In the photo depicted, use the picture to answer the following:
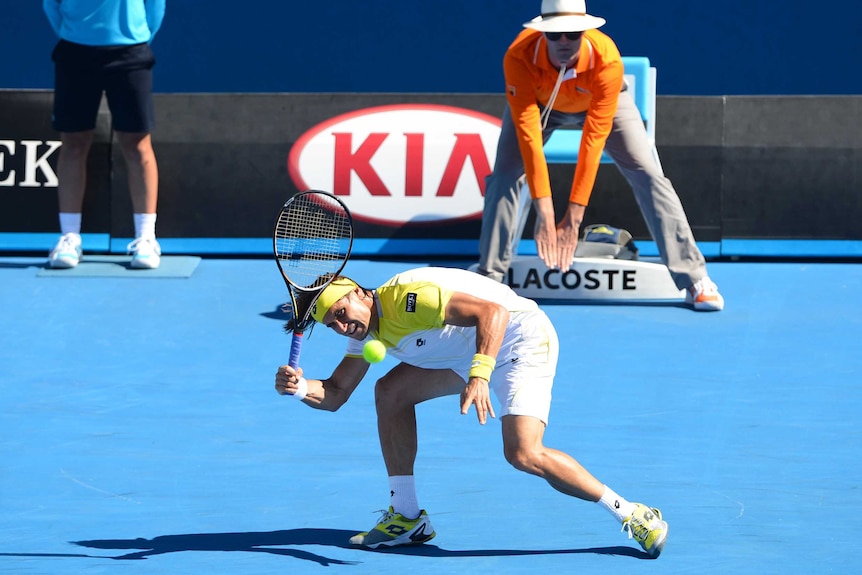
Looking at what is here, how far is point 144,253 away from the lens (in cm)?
1157

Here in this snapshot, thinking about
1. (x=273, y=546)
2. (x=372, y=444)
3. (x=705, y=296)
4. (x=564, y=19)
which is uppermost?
(x=564, y=19)

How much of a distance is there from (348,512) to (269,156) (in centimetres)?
571

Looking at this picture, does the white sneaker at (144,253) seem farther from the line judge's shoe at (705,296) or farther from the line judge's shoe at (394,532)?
the line judge's shoe at (394,532)

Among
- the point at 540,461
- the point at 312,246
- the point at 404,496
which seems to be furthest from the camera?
the point at 312,246

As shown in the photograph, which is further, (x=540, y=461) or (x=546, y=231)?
(x=546, y=231)


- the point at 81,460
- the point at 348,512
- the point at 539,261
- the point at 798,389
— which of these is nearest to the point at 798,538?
the point at 348,512

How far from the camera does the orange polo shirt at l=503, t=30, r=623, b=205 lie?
9812 millimetres

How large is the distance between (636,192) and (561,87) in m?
1.05

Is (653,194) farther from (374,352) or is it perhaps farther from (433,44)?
(433,44)

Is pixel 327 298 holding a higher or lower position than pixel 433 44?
higher

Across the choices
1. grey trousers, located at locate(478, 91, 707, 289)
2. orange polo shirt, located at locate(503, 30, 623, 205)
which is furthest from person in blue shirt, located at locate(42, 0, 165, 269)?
orange polo shirt, located at locate(503, 30, 623, 205)

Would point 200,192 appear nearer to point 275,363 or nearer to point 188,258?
point 188,258

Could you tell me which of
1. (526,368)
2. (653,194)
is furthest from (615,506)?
(653,194)

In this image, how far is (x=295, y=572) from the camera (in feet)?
20.0
